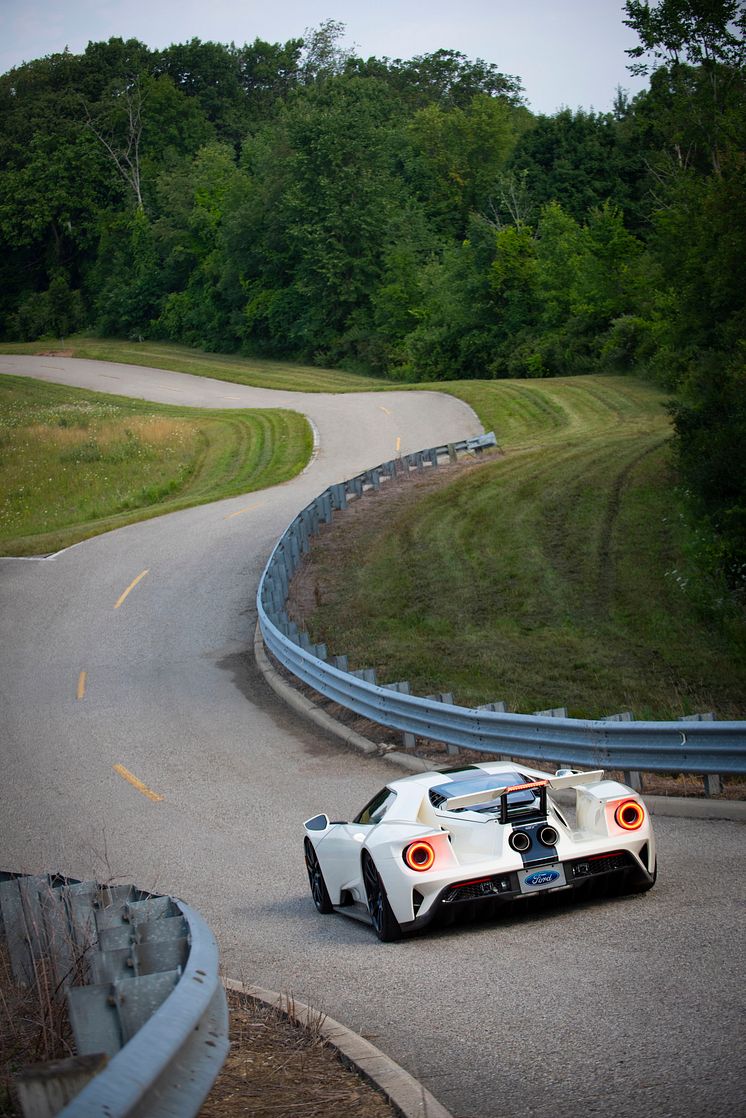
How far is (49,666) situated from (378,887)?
54.6 ft

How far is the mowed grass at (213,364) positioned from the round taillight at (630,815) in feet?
172

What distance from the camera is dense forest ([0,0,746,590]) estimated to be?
3062cm

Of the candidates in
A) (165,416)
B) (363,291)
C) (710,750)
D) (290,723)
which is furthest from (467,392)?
(710,750)

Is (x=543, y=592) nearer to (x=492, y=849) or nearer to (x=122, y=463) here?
(x=492, y=849)

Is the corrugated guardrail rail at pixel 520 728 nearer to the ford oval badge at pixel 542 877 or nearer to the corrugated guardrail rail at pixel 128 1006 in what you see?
the ford oval badge at pixel 542 877

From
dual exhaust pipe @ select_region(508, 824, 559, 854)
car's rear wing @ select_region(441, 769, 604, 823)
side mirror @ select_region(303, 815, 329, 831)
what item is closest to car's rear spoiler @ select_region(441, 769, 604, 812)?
car's rear wing @ select_region(441, 769, 604, 823)

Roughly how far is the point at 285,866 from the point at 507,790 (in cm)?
401

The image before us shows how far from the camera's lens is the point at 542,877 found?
7621 millimetres

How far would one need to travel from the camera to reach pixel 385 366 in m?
68.6

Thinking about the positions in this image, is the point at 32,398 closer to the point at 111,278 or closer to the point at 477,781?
the point at 111,278

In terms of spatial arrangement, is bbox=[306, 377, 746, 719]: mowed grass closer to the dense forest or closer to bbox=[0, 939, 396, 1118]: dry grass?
the dense forest

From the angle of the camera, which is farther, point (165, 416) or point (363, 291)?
point (363, 291)

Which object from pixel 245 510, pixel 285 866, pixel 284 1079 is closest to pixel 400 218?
pixel 245 510

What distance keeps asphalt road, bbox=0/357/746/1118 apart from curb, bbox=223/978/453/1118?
0.19 meters
